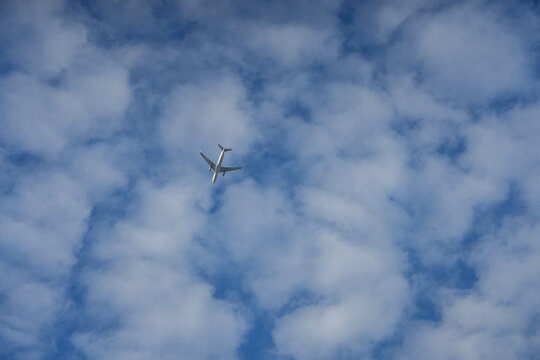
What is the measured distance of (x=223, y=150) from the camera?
188625 mm

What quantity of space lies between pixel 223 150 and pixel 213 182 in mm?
15420

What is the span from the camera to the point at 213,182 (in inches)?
7589
